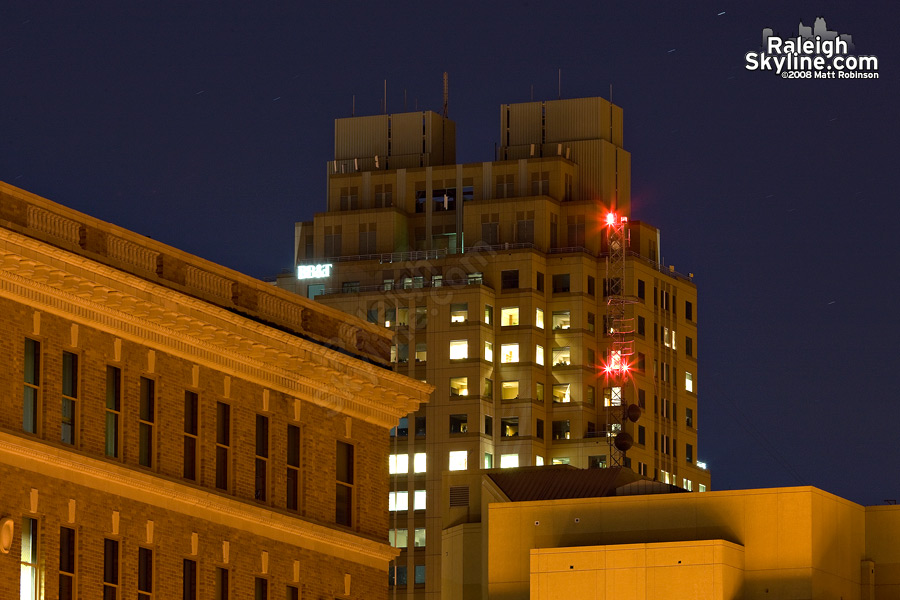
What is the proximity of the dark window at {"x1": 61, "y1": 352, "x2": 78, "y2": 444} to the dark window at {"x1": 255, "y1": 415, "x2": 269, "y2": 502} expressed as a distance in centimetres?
937

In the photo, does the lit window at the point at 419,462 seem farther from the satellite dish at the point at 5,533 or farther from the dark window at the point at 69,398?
the satellite dish at the point at 5,533

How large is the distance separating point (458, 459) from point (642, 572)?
10641 centimetres

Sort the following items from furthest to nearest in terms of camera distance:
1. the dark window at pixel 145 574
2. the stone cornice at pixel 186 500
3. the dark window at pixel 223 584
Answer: the dark window at pixel 223 584, the dark window at pixel 145 574, the stone cornice at pixel 186 500

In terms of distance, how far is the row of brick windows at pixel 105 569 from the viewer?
5997cm

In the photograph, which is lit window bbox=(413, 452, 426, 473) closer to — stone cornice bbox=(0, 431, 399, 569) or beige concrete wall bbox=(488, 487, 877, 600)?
beige concrete wall bbox=(488, 487, 877, 600)

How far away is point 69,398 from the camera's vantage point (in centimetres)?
6238

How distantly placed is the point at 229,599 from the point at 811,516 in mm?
32554

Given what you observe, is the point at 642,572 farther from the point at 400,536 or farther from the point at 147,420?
the point at 400,536

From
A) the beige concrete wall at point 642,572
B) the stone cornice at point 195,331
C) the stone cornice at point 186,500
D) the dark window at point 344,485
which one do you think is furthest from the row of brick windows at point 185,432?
the beige concrete wall at point 642,572

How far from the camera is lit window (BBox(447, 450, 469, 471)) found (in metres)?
197

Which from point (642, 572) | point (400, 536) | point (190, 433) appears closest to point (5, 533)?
point (190, 433)

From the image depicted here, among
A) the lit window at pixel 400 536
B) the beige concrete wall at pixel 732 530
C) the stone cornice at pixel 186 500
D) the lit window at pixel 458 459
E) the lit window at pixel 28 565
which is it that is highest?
the lit window at pixel 458 459

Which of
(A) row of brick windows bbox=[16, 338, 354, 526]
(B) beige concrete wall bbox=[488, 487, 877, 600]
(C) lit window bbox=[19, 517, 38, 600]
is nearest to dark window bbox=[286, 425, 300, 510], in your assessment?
(A) row of brick windows bbox=[16, 338, 354, 526]

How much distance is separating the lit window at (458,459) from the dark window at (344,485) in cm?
12166
